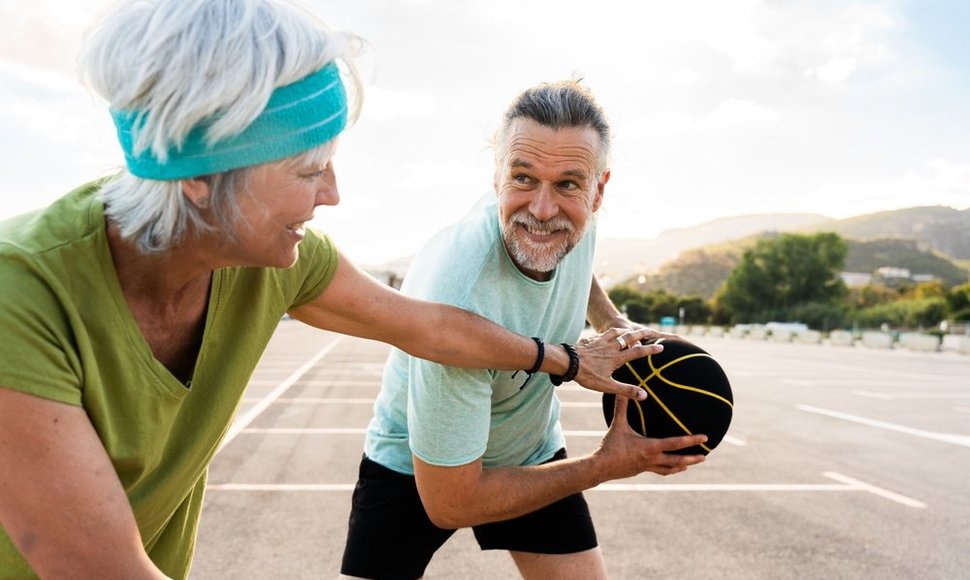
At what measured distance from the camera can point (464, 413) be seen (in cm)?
246

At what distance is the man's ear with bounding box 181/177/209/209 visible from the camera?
1.55 metres

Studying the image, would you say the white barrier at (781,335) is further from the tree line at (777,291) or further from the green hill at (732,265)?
the green hill at (732,265)

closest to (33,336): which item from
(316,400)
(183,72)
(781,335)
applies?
(183,72)

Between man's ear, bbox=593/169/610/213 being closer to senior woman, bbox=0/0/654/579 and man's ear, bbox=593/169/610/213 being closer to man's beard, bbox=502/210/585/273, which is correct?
man's beard, bbox=502/210/585/273

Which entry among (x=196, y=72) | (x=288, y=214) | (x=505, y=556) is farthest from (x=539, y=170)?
(x=505, y=556)

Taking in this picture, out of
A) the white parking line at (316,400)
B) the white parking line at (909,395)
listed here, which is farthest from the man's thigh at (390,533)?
the white parking line at (909,395)

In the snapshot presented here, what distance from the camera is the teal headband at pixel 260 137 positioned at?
1.48m

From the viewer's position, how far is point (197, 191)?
1.56m

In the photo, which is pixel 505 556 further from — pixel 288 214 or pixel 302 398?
pixel 302 398

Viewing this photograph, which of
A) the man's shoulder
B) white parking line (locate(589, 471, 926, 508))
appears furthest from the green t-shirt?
white parking line (locate(589, 471, 926, 508))

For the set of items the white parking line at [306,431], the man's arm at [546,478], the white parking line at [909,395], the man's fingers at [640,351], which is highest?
the man's fingers at [640,351]

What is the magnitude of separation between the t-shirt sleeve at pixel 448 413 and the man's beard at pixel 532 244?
407 millimetres

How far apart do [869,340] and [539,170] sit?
40.4 meters

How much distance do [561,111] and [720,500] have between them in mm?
4601
